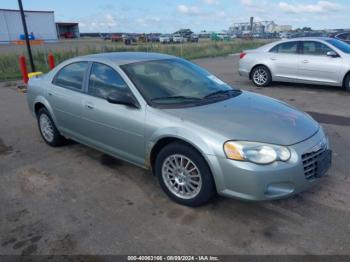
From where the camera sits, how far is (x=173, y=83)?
12.6 ft

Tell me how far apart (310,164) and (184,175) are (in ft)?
3.98

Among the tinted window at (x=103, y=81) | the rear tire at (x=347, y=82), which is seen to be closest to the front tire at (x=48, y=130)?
the tinted window at (x=103, y=81)

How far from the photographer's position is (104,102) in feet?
12.8

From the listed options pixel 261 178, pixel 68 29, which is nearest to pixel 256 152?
pixel 261 178

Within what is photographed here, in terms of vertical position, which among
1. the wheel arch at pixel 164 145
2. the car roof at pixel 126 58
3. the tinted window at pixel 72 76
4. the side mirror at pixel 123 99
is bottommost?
the wheel arch at pixel 164 145

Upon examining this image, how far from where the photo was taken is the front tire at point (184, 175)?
309 centimetres

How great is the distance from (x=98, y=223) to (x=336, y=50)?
8024mm

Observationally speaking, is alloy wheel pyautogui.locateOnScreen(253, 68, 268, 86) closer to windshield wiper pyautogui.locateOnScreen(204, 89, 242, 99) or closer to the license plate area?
windshield wiper pyautogui.locateOnScreen(204, 89, 242, 99)

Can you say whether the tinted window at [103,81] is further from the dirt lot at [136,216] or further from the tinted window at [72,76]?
the dirt lot at [136,216]

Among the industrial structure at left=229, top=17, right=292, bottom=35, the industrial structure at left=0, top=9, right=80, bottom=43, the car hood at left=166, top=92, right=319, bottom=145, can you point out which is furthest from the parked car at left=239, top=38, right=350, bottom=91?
the industrial structure at left=229, top=17, right=292, bottom=35

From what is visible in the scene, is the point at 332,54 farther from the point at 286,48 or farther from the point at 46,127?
the point at 46,127

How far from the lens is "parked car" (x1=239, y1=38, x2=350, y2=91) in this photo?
8.60 meters

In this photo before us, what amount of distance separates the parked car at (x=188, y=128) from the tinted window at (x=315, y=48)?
5.74 metres

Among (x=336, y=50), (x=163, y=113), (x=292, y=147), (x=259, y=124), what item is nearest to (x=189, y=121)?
(x=163, y=113)
